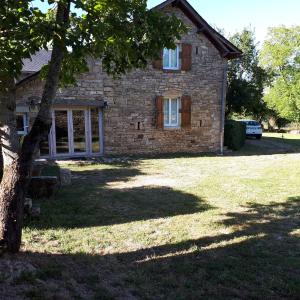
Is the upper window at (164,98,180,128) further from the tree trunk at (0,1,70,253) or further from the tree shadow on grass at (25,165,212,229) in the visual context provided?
the tree trunk at (0,1,70,253)

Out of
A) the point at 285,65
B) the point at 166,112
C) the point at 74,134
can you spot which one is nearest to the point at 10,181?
the point at 74,134

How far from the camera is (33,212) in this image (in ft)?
19.6

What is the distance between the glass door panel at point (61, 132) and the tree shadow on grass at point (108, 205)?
17.4ft

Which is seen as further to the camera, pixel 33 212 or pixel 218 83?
pixel 218 83

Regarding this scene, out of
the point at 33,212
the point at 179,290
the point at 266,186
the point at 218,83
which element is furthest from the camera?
the point at 218,83

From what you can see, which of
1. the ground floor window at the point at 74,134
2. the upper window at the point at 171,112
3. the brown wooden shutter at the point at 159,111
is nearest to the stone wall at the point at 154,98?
the brown wooden shutter at the point at 159,111

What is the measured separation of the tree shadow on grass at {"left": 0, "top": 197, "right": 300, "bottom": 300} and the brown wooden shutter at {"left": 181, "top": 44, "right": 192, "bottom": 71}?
11.3 m

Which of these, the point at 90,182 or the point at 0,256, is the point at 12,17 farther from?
the point at 90,182

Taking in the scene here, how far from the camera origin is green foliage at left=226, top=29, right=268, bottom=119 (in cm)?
2435

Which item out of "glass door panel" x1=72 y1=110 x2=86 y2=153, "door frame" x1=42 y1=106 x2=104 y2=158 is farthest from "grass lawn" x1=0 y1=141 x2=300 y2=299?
"glass door panel" x1=72 y1=110 x2=86 y2=153

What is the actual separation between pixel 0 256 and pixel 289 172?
919 centimetres

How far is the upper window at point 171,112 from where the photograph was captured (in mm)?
16000

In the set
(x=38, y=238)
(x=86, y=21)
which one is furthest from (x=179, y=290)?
(x=86, y=21)

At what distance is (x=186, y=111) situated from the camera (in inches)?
631
